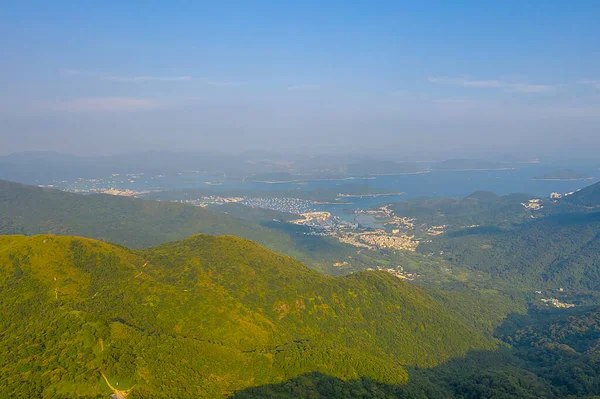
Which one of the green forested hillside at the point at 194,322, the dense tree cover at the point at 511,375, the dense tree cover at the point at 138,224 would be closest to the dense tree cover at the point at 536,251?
the dense tree cover at the point at 138,224

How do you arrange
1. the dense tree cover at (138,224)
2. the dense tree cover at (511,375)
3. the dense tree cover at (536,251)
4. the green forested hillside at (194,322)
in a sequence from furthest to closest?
the dense tree cover at (138,224)
the dense tree cover at (536,251)
the dense tree cover at (511,375)
the green forested hillside at (194,322)

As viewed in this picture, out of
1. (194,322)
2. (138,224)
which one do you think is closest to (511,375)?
(194,322)

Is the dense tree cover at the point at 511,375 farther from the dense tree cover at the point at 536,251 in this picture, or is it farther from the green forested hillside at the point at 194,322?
the dense tree cover at the point at 536,251

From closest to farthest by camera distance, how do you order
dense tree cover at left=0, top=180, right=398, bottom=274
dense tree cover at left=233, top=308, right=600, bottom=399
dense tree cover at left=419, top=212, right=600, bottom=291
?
dense tree cover at left=233, top=308, right=600, bottom=399, dense tree cover at left=419, top=212, right=600, bottom=291, dense tree cover at left=0, top=180, right=398, bottom=274

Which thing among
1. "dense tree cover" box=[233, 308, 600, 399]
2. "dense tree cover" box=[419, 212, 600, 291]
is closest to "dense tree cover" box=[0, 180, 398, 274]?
"dense tree cover" box=[419, 212, 600, 291]

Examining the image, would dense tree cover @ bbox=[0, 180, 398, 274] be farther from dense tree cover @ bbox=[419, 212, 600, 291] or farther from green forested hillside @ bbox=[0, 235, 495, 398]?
green forested hillside @ bbox=[0, 235, 495, 398]

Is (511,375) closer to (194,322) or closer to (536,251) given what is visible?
(194,322)
